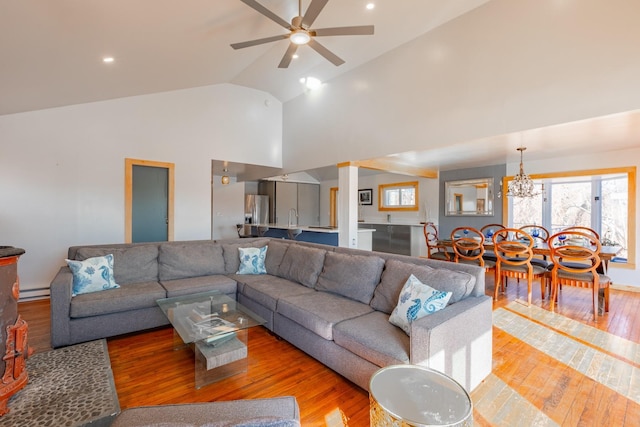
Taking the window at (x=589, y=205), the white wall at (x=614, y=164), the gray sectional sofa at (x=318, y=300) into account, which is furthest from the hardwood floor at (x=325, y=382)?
the window at (x=589, y=205)

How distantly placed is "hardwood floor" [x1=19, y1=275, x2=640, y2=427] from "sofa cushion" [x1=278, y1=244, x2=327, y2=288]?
2.13ft

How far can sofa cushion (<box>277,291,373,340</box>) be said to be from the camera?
2.19 meters

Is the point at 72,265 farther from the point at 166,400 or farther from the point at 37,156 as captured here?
the point at 37,156

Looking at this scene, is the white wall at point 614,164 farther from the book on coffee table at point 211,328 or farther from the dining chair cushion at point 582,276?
the book on coffee table at point 211,328

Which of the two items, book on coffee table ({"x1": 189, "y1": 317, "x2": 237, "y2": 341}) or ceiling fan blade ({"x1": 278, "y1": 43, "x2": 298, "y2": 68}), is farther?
ceiling fan blade ({"x1": 278, "y1": 43, "x2": 298, "y2": 68})

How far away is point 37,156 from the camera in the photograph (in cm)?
407

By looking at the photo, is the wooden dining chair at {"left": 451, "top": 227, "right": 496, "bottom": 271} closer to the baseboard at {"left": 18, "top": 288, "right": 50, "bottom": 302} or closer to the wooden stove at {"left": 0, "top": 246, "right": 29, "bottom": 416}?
the wooden stove at {"left": 0, "top": 246, "right": 29, "bottom": 416}

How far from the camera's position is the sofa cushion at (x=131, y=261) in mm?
3105

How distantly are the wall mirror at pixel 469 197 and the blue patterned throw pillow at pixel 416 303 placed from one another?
4.82m

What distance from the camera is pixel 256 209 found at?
28.2ft

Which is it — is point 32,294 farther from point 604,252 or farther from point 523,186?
point 604,252

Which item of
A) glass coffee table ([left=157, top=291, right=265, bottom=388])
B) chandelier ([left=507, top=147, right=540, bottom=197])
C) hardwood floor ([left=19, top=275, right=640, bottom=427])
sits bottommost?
hardwood floor ([left=19, top=275, right=640, bottom=427])

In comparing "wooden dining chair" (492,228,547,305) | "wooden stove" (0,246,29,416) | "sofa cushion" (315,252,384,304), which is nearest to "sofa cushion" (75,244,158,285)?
"wooden stove" (0,246,29,416)

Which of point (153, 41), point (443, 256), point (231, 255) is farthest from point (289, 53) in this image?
point (443, 256)
